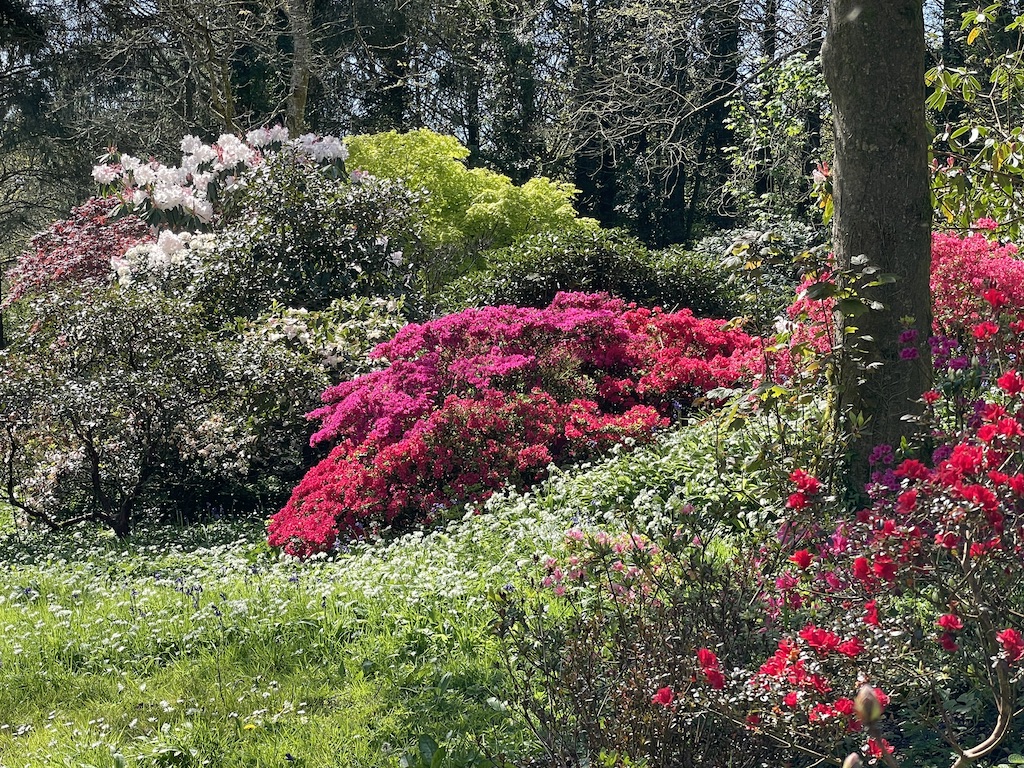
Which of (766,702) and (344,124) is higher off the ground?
(344,124)

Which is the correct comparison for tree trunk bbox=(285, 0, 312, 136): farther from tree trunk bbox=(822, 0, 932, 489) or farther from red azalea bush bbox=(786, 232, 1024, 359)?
tree trunk bbox=(822, 0, 932, 489)

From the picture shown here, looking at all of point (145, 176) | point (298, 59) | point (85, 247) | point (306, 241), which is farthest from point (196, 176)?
point (298, 59)

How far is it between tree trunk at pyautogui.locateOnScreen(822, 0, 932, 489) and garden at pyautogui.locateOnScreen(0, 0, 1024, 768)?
0.02 metres

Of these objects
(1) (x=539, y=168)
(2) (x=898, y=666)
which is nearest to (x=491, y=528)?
(2) (x=898, y=666)

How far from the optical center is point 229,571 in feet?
17.7

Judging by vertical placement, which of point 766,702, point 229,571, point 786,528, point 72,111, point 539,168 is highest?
point 72,111

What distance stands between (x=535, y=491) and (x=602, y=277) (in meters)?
4.13

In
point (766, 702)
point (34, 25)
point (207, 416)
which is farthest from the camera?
point (34, 25)

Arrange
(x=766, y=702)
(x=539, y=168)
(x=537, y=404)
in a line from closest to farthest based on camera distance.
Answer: (x=766, y=702)
(x=537, y=404)
(x=539, y=168)

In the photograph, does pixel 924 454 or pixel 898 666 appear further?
pixel 924 454

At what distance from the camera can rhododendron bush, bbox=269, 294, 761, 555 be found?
20.2ft

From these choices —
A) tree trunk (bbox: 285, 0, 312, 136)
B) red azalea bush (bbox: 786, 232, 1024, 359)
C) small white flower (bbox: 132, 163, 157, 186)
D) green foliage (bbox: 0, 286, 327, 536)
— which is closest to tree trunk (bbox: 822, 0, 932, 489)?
red azalea bush (bbox: 786, 232, 1024, 359)

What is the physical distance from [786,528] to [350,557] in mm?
2954

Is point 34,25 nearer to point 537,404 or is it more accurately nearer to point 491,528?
point 537,404
